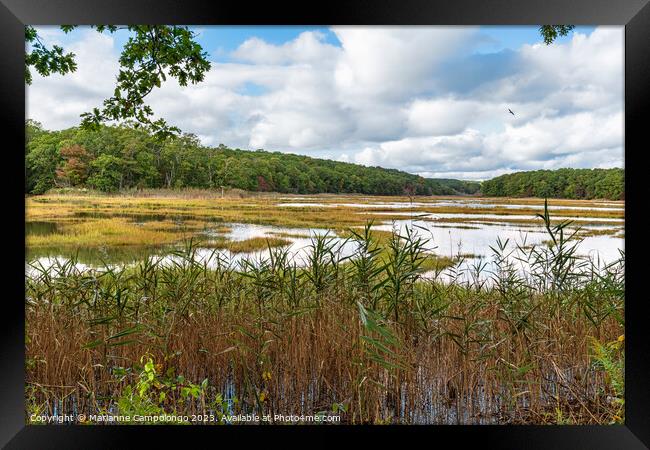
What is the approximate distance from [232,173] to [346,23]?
2001 millimetres

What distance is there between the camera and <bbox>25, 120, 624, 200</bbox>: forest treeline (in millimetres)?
3471

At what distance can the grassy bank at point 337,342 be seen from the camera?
2.57 metres

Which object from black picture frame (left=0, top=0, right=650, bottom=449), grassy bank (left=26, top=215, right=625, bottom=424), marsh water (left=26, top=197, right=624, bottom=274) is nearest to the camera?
black picture frame (left=0, top=0, right=650, bottom=449)

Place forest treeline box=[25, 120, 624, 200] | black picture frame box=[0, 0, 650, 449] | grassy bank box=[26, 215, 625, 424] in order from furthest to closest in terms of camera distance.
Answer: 1. forest treeline box=[25, 120, 624, 200]
2. grassy bank box=[26, 215, 625, 424]
3. black picture frame box=[0, 0, 650, 449]

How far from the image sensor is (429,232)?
117 inches

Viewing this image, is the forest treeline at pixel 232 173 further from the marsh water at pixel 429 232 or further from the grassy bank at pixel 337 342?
the grassy bank at pixel 337 342

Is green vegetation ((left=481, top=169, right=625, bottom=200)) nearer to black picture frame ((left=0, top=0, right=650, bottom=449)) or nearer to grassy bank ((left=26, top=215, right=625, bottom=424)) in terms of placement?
grassy bank ((left=26, top=215, right=625, bottom=424))

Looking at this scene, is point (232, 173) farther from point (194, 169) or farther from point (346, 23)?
point (346, 23)

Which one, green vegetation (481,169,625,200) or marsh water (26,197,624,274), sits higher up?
green vegetation (481,169,625,200)

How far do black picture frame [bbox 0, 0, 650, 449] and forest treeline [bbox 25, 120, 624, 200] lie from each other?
3.98 feet

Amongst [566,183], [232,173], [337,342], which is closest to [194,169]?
[232,173]

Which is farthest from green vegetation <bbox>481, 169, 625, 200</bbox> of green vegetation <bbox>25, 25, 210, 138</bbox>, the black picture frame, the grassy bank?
green vegetation <bbox>25, 25, 210, 138</bbox>

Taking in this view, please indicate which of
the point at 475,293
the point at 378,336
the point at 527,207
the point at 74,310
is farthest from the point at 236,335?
the point at 527,207

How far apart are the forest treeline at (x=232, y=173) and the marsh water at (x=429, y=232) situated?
15 cm
